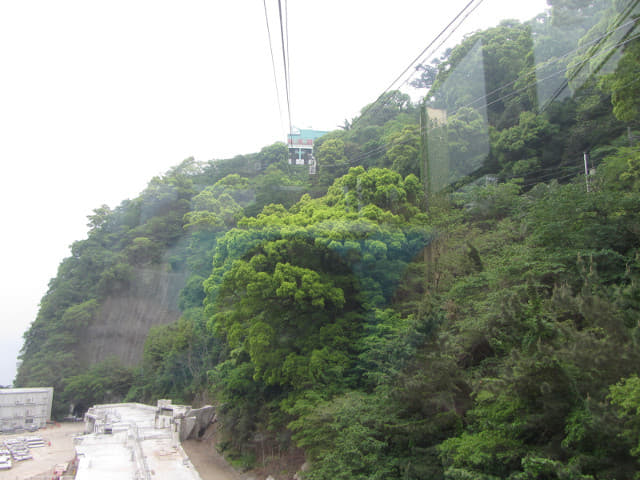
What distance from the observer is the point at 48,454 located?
76.6 feet

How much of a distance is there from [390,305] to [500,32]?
17.0 meters

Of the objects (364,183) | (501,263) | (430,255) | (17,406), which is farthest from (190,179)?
(501,263)

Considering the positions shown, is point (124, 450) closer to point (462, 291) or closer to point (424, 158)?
point (462, 291)

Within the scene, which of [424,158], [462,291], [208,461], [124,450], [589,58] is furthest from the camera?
[208,461]

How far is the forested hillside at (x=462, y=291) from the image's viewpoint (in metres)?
5.37

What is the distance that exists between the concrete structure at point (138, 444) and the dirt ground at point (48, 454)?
1.80 m

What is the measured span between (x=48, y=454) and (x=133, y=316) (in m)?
13.7

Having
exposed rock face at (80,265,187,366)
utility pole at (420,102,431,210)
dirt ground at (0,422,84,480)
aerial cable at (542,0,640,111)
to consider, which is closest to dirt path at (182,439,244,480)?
dirt ground at (0,422,84,480)

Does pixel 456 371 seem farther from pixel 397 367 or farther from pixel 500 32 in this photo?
pixel 500 32

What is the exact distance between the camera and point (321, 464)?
861 cm

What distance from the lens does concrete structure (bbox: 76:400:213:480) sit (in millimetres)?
13141

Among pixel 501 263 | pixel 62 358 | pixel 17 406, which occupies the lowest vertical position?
pixel 17 406

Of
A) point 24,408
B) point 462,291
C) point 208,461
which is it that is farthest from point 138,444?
point 24,408

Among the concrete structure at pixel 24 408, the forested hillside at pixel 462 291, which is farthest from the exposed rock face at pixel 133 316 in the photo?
the forested hillside at pixel 462 291
